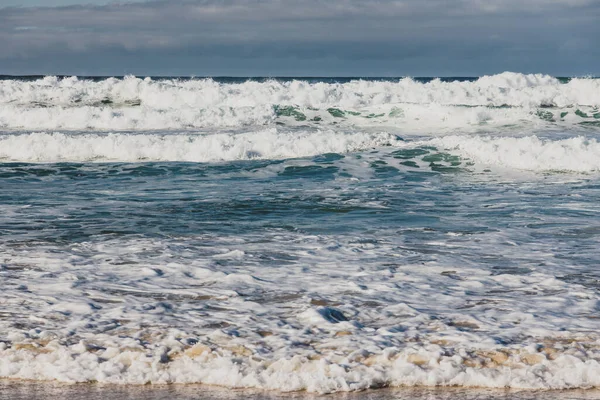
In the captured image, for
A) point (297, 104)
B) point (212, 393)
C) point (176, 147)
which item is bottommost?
point (212, 393)

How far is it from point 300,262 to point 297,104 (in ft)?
73.1

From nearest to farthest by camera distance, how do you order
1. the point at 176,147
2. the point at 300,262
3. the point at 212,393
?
1. the point at 212,393
2. the point at 300,262
3. the point at 176,147

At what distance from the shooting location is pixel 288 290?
660 cm

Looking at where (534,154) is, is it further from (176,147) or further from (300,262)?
(300,262)

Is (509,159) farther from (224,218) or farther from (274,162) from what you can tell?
(224,218)

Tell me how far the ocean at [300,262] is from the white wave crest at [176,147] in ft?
0.18

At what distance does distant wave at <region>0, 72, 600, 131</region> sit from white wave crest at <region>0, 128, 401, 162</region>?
5.62m

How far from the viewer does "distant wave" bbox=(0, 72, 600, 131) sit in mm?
25078

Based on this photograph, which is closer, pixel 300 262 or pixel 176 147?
pixel 300 262

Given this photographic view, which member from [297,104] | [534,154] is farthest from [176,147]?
[297,104]

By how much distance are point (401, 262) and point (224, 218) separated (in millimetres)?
3116

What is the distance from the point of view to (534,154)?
16.3 meters

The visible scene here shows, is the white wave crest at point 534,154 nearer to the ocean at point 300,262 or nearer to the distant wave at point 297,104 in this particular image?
the ocean at point 300,262

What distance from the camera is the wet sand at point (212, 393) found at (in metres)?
4.51
